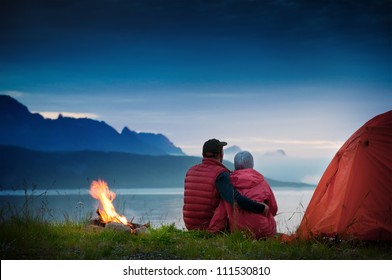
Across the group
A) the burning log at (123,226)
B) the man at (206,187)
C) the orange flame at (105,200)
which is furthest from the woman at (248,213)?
the orange flame at (105,200)

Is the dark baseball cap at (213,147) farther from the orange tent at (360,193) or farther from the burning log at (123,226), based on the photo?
the orange tent at (360,193)

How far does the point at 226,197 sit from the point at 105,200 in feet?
9.02

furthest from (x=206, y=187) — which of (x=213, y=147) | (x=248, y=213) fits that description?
(x=248, y=213)

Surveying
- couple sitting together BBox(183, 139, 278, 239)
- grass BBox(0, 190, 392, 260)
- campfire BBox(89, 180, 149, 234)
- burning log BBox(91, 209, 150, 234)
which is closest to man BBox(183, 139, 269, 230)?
couple sitting together BBox(183, 139, 278, 239)

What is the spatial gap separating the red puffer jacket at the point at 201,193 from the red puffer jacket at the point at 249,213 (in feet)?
0.53

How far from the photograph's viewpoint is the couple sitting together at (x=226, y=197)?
1046cm

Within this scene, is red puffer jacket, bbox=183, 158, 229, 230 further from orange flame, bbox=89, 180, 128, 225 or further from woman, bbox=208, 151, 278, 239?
orange flame, bbox=89, 180, 128, 225

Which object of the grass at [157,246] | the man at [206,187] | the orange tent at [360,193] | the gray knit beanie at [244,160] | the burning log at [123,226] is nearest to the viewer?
the grass at [157,246]

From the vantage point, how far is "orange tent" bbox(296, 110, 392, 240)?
33.6 ft

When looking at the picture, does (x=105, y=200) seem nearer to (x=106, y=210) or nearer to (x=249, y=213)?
(x=106, y=210)

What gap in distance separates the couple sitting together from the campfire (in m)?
1.07

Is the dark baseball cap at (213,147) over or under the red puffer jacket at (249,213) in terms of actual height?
over

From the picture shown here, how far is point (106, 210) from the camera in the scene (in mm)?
12219
